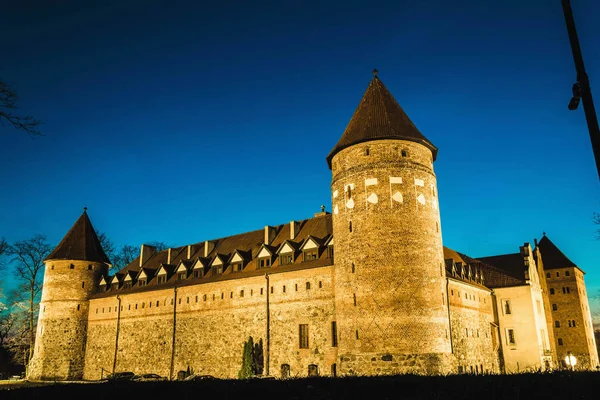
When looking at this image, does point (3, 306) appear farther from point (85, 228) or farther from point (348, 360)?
point (348, 360)

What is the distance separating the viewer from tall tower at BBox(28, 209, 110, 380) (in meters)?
49.1

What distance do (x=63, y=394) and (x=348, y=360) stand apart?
2055 centimetres

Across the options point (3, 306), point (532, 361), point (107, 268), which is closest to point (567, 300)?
point (532, 361)

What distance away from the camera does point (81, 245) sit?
53.3 m

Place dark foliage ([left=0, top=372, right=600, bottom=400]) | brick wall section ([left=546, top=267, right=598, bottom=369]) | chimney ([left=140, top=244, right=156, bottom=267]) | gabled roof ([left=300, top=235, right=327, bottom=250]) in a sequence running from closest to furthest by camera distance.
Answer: dark foliage ([left=0, top=372, right=600, bottom=400]) < gabled roof ([left=300, top=235, right=327, bottom=250]) < chimney ([left=140, top=244, right=156, bottom=267]) < brick wall section ([left=546, top=267, right=598, bottom=369])

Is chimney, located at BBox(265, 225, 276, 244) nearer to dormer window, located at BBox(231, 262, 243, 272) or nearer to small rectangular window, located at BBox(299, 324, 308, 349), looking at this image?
dormer window, located at BBox(231, 262, 243, 272)

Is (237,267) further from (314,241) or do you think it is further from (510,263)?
(510,263)

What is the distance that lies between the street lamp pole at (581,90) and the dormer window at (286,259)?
31706 mm

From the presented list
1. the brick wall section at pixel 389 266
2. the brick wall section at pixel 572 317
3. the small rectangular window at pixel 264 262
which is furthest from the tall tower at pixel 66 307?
the brick wall section at pixel 572 317

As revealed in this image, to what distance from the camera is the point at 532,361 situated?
4306 centimetres

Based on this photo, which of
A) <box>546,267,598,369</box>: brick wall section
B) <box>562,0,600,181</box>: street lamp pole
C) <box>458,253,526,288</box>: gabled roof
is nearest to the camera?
<box>562,0,600,181</box>: street lamp pole

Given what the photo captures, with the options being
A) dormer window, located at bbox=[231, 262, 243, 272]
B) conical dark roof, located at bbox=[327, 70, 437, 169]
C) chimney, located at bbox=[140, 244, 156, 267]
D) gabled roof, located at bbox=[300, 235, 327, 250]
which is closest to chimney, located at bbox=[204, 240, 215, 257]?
dormer window, located at bbox=[231, 262, 243, 272]

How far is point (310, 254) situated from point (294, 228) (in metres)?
5.54

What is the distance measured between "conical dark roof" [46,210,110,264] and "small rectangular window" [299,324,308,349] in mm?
27939
